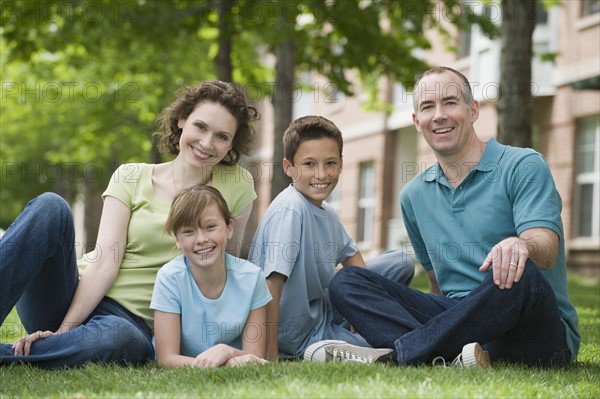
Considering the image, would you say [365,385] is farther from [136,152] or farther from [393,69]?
[136,152]

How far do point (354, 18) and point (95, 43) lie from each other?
4.35 meters

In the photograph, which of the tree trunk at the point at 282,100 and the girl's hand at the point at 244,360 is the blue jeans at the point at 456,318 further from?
the tree trunk at the point at 282,100

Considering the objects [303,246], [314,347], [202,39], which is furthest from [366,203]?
[314,347]

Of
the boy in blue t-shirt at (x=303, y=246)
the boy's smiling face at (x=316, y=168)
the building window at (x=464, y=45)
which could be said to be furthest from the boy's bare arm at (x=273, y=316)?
the building window at (x=464, y=45)

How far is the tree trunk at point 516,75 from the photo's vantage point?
952cm

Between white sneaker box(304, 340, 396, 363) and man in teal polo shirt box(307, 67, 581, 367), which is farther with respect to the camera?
white sneaker box(304, 340, 396, 363)

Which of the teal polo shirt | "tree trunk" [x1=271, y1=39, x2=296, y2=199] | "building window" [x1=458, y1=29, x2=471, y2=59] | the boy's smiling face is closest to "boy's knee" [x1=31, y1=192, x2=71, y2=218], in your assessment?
the boy's smiling face

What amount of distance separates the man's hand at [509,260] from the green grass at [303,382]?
0.42m

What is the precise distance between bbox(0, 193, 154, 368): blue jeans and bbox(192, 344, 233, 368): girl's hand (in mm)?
469

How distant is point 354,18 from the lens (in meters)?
13.0

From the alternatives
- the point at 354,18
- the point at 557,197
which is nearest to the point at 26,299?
the point at 557,197

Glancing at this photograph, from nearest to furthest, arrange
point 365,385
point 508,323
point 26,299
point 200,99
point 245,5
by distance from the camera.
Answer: point 365,385 → point 508,323 → point 26,299 → point 200,99 → point 245,5

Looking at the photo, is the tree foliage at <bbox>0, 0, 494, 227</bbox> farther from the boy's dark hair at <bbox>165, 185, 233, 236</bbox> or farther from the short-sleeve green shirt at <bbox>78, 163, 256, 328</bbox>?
the boy's dark hair at <bbox>165, 185, 233, 236</bbox>

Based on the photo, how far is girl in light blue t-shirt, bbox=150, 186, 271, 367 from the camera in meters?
4.52
